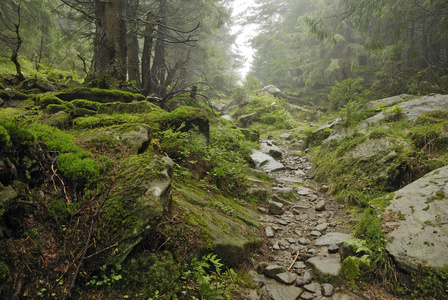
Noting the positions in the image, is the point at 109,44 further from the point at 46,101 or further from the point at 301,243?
the point at 301,243

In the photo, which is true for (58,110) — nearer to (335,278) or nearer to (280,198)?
(280,198)

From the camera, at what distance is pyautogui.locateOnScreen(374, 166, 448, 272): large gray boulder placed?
2.88m

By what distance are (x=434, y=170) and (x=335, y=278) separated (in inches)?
131

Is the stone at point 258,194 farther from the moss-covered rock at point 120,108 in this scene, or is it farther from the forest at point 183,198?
the moss-covered rock at point 120,108

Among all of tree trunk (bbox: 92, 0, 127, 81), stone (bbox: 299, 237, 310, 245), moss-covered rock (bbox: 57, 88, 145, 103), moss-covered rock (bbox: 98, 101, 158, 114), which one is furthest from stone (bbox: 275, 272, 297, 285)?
tree trunk (bbox: 92, 0, 127, 81)

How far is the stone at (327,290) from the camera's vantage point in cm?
282

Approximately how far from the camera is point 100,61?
7852mm

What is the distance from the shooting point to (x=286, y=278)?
3.10 m

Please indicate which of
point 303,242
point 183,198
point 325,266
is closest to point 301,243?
point 303,242

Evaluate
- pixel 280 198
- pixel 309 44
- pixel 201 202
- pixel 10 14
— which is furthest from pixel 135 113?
pixel 309 44

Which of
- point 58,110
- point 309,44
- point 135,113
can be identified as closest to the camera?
point 58,110

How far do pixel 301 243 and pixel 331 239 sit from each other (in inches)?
21.8

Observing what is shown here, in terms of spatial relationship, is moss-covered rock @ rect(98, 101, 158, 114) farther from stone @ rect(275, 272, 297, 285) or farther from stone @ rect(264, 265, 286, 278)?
stone @ rect(275, 272, 297, 285)

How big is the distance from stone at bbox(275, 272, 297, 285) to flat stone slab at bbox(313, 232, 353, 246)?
1088 millimetres
